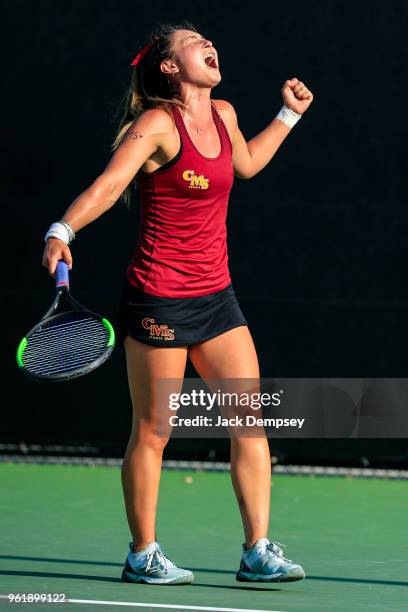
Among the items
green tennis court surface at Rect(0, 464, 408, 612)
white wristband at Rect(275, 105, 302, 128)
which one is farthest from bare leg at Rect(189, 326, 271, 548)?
white wristband at Rect(275, 105, 302, 128)

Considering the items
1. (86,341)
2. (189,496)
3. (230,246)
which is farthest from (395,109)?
(86,341)

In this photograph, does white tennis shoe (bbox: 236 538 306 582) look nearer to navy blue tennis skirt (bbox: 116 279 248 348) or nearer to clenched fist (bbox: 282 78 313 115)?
navy blue tennis skirt (bbox: 116 279 248 348)

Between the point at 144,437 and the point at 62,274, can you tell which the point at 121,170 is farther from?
the point at 144,437

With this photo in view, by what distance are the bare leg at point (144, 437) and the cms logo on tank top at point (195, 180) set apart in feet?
1.75

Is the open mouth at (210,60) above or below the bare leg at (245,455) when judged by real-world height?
above

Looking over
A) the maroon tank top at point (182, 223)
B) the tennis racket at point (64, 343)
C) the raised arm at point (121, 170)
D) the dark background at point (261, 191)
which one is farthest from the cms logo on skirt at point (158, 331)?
the dark background at point (261, 191)

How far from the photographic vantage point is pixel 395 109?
7.45 metres

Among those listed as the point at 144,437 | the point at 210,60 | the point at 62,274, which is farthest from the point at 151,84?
the point at 144,437

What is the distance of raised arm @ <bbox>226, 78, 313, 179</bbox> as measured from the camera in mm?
5070

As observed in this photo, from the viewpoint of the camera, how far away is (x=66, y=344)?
4.51 meters

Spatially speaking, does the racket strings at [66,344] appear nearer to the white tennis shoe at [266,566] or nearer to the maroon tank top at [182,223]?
the maroon tank top at [182,223]

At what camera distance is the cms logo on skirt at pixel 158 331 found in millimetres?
4766

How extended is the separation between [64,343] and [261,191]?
321cm

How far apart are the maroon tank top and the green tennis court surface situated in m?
0.99
